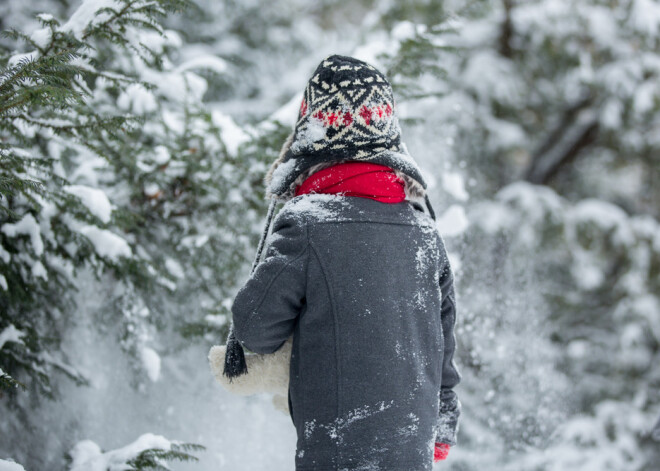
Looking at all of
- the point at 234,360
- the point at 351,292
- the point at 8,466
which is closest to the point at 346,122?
the point at 351,292

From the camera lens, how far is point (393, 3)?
19.9 feet

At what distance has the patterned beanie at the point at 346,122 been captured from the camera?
5.13 feet

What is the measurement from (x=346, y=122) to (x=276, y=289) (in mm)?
527

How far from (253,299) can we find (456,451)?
2713 millimetres

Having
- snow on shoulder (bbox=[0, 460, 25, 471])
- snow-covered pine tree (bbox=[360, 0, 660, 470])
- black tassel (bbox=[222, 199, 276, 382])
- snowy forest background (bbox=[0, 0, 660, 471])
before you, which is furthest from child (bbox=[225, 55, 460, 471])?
snow-covered pine tree (bbox=[360, 0, 660, 470])

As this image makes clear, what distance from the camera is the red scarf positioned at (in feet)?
5.27

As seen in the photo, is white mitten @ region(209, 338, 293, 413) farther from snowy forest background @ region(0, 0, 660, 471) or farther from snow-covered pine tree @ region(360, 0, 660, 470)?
snow-covered pine tree @ region(360, 0, 660, 470)

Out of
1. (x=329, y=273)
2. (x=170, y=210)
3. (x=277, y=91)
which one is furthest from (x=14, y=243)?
(x=277, y=91)

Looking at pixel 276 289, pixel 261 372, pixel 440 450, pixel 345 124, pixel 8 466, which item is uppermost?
pixel 345 124

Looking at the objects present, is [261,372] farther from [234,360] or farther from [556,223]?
[556,223]

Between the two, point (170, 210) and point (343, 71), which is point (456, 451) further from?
point (343, 71)

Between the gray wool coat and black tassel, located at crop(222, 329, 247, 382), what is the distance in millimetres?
150

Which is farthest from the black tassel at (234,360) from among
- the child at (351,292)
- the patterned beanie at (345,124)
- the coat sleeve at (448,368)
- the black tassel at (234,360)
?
the coat sleeve at (448,368)

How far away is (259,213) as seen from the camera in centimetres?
317
